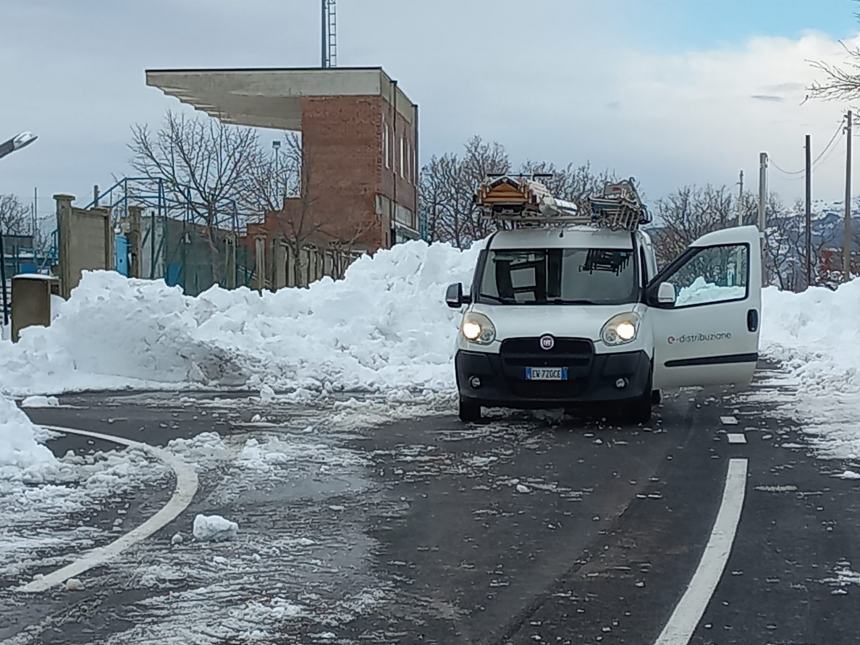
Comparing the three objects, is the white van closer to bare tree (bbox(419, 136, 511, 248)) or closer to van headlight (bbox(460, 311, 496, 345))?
van headlight (bbox(460, 311, 496, 345))

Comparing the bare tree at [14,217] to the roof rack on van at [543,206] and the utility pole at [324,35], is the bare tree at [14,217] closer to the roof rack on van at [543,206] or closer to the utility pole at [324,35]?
the utility pole at [324,35]

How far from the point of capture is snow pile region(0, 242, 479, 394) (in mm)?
17859

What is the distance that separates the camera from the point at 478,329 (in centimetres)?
1262

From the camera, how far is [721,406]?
1479cm

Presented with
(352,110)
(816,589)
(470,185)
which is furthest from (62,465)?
(470,185)

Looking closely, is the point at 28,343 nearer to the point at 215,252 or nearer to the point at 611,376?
the point at 611,376

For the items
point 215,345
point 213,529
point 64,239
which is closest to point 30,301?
point 64,239

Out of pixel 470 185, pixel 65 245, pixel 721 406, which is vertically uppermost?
pixel 470 185

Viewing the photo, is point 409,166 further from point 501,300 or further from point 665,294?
point 665,294

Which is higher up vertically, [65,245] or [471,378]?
[65,245]

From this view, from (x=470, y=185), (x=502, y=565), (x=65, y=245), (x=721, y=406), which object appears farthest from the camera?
(x=470, y=185)

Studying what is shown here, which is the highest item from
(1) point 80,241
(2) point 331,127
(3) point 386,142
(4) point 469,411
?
(2) point 331,127

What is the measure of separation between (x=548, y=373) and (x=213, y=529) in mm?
5551

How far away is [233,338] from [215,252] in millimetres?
13899
